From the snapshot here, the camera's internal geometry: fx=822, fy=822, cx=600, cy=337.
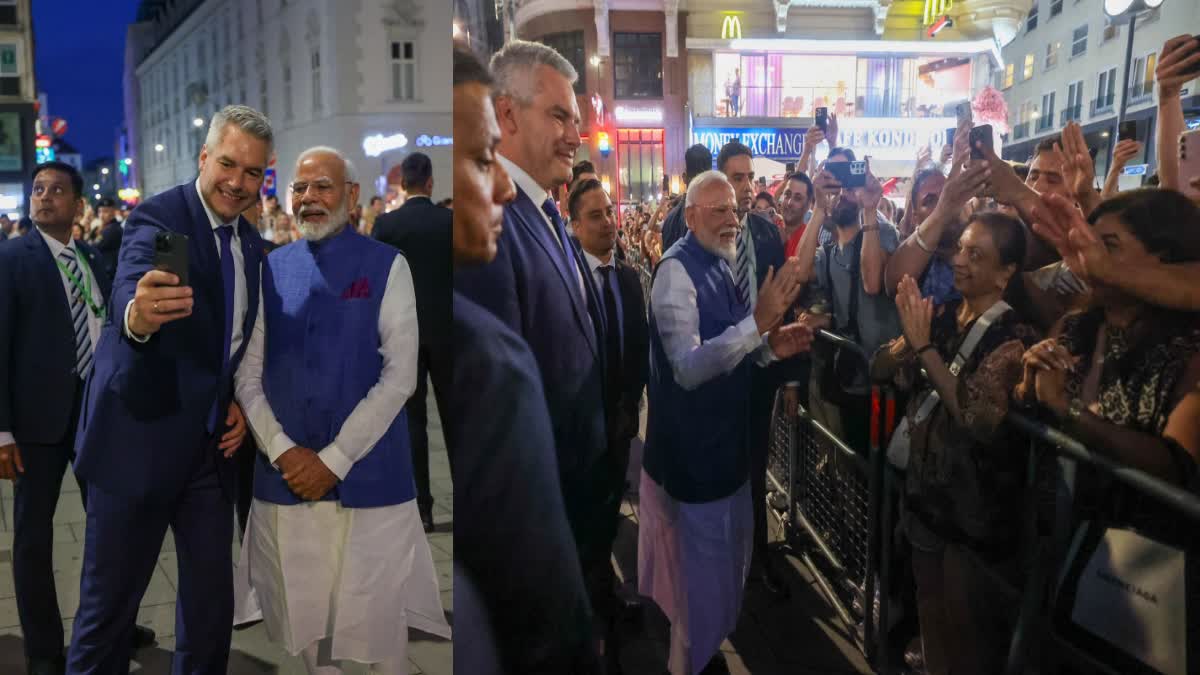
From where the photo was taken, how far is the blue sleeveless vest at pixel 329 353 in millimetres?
1769

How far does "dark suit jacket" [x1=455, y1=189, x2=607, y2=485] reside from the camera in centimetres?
95

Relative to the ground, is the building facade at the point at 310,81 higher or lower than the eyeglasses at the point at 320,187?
higher

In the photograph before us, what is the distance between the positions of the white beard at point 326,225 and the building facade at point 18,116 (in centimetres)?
123

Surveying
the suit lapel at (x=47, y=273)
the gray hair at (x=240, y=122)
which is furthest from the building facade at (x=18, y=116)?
the gray hair at (x=240, y=122)

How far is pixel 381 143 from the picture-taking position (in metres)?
1.55

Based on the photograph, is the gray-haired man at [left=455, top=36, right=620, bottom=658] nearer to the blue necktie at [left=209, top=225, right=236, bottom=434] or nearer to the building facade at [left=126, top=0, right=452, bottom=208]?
the building facade at [left=126, top=0, right=452, bottom=208]

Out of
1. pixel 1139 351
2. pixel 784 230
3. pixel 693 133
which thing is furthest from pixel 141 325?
pixel 1139 351

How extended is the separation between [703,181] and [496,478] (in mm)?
910

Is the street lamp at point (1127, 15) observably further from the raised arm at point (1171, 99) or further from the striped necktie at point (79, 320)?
the striped necktie at point (79, 320)

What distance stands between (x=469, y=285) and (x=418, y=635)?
1264 millimetres

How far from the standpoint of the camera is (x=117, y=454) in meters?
1.87

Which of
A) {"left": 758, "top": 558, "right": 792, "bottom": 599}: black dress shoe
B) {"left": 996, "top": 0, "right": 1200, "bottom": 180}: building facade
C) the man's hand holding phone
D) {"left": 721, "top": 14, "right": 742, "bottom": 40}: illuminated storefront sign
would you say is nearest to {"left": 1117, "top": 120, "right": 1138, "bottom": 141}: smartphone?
{"left": 996, "top": 0, "right": 1200, "bottom": 180}: building facade

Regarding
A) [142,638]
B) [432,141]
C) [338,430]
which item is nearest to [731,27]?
[432,141]

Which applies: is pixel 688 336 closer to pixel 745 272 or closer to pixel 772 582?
pixel 745 272
